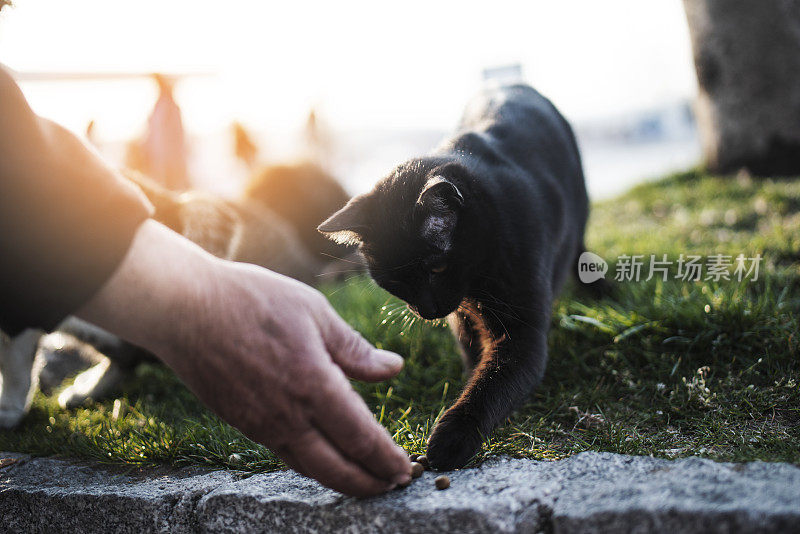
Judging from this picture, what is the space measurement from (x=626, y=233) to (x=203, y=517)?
351 cm

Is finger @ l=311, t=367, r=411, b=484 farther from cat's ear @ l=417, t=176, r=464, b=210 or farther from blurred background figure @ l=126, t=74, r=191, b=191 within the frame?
blurred background figure @ l=126, t=74, r=191, b=191

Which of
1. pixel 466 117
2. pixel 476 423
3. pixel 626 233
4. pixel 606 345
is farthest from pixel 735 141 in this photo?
pixel 476 423

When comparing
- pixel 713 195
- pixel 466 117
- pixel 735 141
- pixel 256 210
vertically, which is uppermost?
pixel 466 117

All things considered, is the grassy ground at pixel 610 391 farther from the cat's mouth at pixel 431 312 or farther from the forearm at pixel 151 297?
the forearm at pixel 151 297

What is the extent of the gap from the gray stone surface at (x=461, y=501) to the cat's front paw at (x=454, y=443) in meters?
0.05

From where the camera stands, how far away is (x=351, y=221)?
6.57 ft

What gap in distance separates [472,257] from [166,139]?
394 centimetres

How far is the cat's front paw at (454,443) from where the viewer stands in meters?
1.58

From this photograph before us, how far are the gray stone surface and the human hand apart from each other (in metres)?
0.28

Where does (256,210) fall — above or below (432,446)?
above

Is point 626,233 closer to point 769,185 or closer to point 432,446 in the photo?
point 769,185

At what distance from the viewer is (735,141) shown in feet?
16.6

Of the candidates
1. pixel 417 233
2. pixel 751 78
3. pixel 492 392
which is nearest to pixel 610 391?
pixel 492 392

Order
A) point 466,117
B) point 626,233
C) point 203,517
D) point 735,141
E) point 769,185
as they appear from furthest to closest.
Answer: point 735,141
point 769,185
point 626,233
point 466,117
point 203,517
